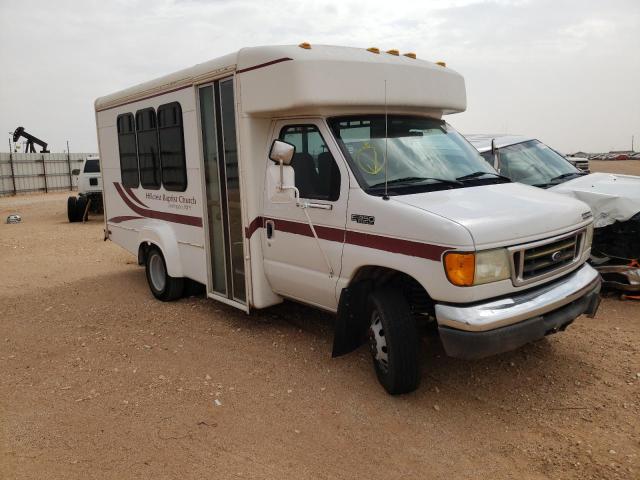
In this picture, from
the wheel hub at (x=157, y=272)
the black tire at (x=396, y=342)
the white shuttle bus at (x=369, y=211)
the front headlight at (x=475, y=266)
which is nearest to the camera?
the front headlight at (x=475, y=266)

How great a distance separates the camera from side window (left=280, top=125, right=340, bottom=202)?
15.0ft

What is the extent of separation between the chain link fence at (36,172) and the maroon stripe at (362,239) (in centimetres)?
2861

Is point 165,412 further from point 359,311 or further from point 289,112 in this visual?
point 289,112

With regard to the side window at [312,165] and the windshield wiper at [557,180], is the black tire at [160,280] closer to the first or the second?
the side window at [312,165]

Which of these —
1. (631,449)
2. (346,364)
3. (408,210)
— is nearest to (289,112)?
(408,210)

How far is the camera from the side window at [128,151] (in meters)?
7.35

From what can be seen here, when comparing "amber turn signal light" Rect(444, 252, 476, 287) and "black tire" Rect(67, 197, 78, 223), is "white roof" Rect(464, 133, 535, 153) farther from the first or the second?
"black tire" Rect(67, 197, 78, 223)

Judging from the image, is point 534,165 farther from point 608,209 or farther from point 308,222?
point 308,222

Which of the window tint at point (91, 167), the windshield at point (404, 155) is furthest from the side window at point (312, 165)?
the window tint at point (91, 167)

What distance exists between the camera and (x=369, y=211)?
4230mm

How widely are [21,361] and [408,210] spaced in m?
4.04

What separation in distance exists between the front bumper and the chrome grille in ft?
0.41

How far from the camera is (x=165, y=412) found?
4.22m

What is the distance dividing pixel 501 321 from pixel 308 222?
73.8 inches
